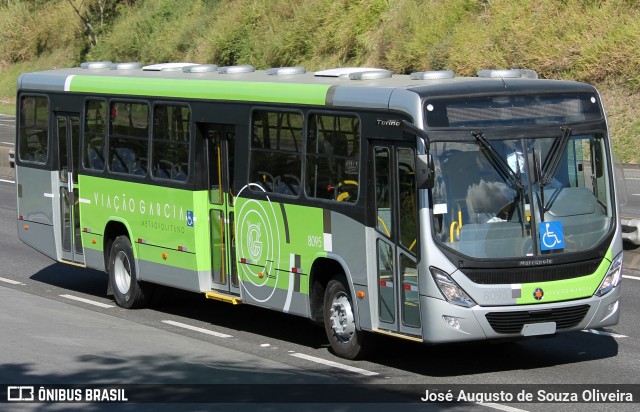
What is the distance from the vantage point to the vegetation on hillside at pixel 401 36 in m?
33.1

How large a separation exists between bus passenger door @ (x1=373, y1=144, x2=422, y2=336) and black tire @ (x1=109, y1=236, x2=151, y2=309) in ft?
16.3

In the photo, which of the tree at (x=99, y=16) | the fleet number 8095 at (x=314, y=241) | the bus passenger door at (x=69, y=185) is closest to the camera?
the fleet number 8095 at (x=314, y=241)

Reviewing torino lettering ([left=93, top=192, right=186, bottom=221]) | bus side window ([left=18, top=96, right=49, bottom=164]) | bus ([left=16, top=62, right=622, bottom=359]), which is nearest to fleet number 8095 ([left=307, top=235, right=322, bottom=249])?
bus ([left=16, top=62, right=622, bottom=359])

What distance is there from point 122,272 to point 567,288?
267 inches

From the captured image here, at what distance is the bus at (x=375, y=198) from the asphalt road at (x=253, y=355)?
0.41m

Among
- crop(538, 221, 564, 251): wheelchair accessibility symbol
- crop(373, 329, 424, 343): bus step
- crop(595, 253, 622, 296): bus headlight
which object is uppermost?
crop(538, 221, 564, 251): wheelchair accessibility symbol

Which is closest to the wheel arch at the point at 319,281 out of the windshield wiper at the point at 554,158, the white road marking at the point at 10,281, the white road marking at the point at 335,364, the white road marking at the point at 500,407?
the white road marking at the point at 335,364

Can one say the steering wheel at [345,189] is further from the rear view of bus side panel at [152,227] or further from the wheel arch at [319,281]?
the rear view of bus side panel at [152,227]

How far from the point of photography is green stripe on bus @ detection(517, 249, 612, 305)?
10836mm

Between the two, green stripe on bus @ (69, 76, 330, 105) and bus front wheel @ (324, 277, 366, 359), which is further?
green stripe on bus @ (69, 76, 330, 105)

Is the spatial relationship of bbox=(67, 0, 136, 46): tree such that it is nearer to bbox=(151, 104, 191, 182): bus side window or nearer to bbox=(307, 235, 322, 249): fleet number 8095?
bbox=(151, 104, 191, 182): bus side window

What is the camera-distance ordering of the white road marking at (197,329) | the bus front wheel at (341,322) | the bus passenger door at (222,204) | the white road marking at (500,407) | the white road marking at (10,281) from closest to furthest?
the white road marking at (500,407) → the bus front wheel at (341,322) → the white road marking at (197,329) → the bus passenger door at (222,204) → the white road marking at (10,281)

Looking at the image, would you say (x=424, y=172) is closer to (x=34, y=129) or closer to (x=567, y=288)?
(x=567, y=288)

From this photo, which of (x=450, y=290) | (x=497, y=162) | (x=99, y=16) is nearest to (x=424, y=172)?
(x=497, y=162)
